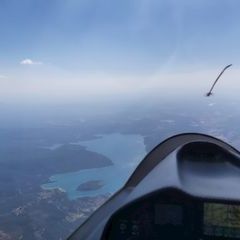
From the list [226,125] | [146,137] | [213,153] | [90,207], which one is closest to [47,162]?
[146,137]

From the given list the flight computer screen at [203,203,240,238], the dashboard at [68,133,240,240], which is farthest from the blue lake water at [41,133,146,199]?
the flight computer screen at [203,203,240,238]

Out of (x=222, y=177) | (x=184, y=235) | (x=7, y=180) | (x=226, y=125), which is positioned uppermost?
(x=222, y=177)

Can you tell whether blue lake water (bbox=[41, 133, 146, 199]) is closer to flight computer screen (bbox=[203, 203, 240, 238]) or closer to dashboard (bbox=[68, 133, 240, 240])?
dashboard (bbox=[68, 133, 240, 240])

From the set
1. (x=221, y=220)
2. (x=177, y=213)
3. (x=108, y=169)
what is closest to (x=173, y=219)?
(x=177, y=213)

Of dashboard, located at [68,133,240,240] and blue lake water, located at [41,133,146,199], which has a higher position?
dashboard, located at [68,133,240,240]

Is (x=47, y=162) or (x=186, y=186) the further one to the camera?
(x=47, y=162)

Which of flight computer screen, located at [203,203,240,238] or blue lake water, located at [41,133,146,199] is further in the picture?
blue lake water, located at [41,133,146,199]

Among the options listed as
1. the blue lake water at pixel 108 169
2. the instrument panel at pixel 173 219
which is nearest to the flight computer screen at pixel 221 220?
the instrument panel at pixel 173 219

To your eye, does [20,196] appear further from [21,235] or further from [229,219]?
[229,219]
